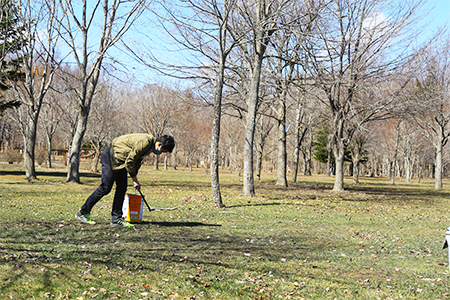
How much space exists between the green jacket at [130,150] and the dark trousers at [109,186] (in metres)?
0.14

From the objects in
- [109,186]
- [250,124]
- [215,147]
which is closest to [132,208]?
[109,186]

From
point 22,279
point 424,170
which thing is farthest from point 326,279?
point 424,170

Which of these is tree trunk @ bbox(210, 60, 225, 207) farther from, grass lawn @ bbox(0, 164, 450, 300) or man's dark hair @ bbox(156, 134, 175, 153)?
man's dark hair @ bbox(156, 134, 175, 153)

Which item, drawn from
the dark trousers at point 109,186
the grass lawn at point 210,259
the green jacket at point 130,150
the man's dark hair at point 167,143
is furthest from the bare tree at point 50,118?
the man's dark hair at point 167,143

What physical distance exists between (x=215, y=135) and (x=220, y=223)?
425 cm

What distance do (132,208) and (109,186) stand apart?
0.85 metres

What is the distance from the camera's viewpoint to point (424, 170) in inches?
3536

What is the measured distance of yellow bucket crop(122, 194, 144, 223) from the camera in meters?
7.43

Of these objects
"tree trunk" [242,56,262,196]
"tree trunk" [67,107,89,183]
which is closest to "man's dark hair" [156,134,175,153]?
"tree trunk" [242,56,262,196]

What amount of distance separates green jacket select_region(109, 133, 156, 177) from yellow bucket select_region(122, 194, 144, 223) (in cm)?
86

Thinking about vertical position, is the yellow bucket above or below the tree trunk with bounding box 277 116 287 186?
below

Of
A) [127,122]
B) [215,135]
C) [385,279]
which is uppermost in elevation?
[127,122]

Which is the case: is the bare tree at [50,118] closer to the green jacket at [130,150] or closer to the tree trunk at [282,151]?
the tree trunk at [282,151]

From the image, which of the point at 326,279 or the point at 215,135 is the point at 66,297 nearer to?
the point at 326,279
